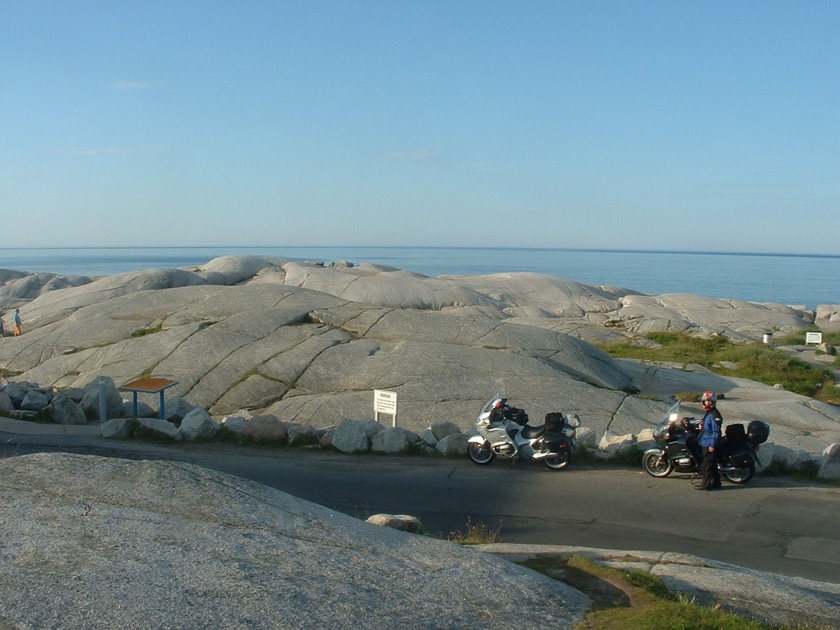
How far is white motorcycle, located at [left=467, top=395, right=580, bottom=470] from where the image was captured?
45.8 ft

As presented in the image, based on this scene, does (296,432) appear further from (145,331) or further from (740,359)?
(740,359)

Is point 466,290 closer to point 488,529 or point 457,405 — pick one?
point 457,405

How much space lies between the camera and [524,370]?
21.6m

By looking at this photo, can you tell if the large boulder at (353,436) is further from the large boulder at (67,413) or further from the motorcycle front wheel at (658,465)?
the large boulder at (67,413)

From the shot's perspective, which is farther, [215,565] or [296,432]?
[296,432]

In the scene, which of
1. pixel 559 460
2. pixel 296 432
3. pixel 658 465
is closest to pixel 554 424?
pixel 559 460

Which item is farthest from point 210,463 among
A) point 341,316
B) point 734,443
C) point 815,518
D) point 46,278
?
point 46,278

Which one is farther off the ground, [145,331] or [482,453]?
[145,331]

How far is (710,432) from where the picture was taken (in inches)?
512

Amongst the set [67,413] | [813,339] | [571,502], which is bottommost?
[813,339]

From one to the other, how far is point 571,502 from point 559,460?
176 cm

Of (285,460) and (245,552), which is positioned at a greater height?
(245,552)

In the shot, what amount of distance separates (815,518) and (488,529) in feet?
15.5

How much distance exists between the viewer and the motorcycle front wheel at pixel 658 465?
13555mm
